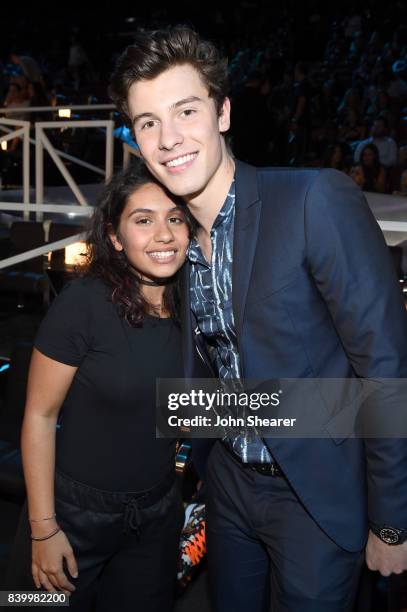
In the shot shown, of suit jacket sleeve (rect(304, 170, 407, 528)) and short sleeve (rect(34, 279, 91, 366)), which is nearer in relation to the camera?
suit jacket sleeve (rect(304, 170, 407, 528))

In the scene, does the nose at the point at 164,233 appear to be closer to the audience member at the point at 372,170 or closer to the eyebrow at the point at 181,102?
the eyebrow at the point at 181,102

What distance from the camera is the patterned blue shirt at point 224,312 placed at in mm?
1298

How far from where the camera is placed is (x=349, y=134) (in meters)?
7.51

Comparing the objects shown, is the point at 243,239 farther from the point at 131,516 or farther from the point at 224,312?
the point at 131,516

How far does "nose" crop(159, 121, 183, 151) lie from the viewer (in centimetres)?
127

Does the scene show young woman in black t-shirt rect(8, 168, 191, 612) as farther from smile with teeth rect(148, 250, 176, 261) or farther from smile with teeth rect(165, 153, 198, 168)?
smile with teeth rect(165, 153, 198, 168)

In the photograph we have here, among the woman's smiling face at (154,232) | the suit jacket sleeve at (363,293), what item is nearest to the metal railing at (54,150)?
the woman's smiling face at (154,232)

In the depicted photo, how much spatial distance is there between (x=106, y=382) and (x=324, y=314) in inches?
20.6

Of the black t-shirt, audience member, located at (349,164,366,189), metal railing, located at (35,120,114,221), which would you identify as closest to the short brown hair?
the black t-shirt

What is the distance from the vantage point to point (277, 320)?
1185 mm

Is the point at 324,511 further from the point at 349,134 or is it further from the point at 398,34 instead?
the point at 398,34

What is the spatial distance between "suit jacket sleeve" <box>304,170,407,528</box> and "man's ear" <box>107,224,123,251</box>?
Answer: 1.79ft

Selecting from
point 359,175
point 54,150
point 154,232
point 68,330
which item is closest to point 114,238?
point 154,232

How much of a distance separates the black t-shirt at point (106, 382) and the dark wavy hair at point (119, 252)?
0.11 feet
